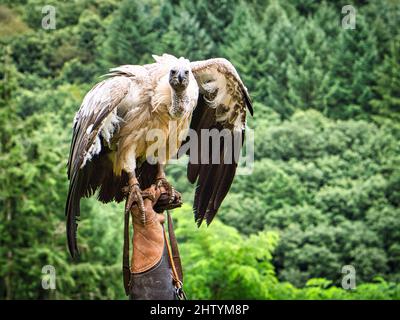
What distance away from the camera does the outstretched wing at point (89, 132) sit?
7.26 metres

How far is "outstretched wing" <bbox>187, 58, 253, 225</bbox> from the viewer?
26.3ft

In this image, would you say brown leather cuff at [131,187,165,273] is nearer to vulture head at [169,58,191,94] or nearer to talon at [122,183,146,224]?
talon at [122,183,146,224]

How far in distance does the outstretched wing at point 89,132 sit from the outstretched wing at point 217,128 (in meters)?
0.86

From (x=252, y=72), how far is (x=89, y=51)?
20.9 ft

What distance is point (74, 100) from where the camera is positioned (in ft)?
86.9

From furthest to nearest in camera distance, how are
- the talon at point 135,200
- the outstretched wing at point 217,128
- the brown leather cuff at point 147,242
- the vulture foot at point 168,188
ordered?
the outstretched wing at point 217,128 → the vulture foot at point 168,188 → the talon at point 135,200 → the brown leather cuff at point 147,242

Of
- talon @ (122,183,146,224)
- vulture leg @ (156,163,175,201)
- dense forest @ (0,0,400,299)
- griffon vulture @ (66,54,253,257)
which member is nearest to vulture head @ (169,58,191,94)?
griffon vulture @ (66,54,253,257)

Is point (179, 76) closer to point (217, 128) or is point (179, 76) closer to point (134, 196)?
point (217, 128)

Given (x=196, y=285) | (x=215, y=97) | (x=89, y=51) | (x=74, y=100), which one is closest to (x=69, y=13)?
(x=89, y=51)

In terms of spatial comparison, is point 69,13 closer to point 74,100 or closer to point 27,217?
point 74,100

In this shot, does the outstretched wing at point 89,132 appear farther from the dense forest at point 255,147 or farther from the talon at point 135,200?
the dense forest at point 255,147

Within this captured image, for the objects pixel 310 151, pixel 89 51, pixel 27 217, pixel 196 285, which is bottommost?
pixel 196 285

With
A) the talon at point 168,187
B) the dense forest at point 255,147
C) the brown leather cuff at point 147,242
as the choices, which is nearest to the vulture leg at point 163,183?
the talon at point 168,187

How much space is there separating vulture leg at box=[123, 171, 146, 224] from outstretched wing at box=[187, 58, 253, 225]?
0.93 metres
